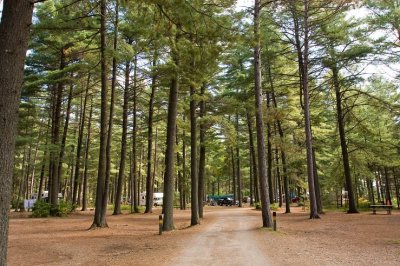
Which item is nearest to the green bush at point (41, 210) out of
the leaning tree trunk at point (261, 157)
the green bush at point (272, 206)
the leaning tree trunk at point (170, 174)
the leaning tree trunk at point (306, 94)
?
Answer: the leaning tree trunk at point (170, 174)

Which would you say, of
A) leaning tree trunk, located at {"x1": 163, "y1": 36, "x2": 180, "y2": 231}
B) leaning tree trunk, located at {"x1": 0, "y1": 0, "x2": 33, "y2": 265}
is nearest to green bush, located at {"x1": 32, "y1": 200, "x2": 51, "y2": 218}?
leaning tree trunk, located at {"x1": 163, "y1": 36, "x2": 180, "y2": 231}

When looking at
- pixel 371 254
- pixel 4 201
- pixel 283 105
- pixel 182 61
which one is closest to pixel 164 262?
pixel 4 201

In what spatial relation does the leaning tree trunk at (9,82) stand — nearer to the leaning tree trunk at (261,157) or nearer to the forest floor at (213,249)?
the forest floor at (213,249)

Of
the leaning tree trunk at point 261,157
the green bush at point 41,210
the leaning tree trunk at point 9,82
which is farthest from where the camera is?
the green bush at point 41,210

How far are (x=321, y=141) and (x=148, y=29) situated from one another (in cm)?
2023

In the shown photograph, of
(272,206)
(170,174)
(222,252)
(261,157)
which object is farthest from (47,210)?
(222,252)

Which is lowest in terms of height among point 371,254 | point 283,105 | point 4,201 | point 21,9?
point 371,254

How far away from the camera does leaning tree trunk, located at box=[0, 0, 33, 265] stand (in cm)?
478

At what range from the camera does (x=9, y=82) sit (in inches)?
195

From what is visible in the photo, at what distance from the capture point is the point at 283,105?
98.3 ft

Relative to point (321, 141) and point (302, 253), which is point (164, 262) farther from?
point (321, 141)

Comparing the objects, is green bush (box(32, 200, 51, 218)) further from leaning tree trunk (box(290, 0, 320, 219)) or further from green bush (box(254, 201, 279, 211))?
leaning tree trunk (box(290, 0, 320, 219))

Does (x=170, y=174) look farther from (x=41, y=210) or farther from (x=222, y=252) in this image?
(x=41, y=210)

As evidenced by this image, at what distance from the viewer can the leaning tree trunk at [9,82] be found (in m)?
4.78
